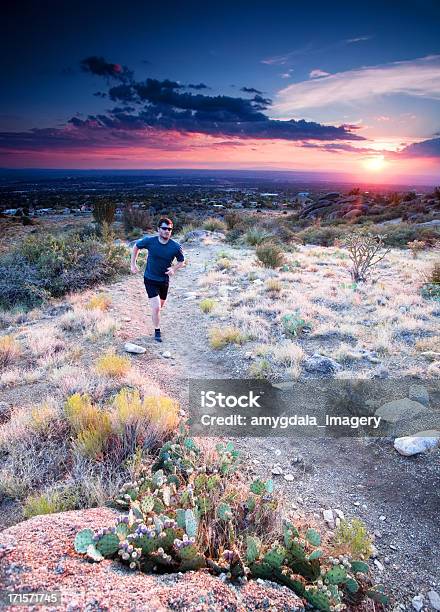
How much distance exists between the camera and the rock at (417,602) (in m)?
2.69

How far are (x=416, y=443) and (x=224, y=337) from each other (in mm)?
3699

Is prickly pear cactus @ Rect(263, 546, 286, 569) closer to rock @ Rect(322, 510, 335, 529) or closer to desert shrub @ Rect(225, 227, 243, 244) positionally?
rock @ Rect(322, 510, 335, 529)

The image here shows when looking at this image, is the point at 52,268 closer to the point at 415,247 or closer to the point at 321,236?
the point at 415,247

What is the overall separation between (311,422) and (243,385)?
4.00 feet

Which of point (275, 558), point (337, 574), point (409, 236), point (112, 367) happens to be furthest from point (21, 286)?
point (409, 236)

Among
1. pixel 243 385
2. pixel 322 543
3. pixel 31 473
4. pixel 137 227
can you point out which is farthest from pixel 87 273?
pixel 137 227

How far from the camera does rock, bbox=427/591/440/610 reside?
2.72 m

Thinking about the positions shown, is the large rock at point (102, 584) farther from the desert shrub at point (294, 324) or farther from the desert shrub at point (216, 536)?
the desert shrub at point (294, 324)

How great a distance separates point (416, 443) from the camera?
420 centimetres

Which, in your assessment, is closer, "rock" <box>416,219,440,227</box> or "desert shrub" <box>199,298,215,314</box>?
"desert shrub" <box>199,298,215,314</box>

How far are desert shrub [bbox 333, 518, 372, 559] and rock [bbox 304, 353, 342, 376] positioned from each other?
296 centimetres

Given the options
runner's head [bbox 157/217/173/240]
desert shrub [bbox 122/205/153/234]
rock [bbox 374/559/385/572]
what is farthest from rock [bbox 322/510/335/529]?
desert shrub [bbox 122/205/153/234]

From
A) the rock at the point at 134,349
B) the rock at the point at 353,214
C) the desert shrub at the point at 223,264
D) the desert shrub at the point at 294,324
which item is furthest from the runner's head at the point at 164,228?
the rock at the point at 353,214

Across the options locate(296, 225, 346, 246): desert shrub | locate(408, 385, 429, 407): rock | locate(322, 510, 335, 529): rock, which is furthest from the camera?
locate(296, 225, 346, 246): desert shrub
